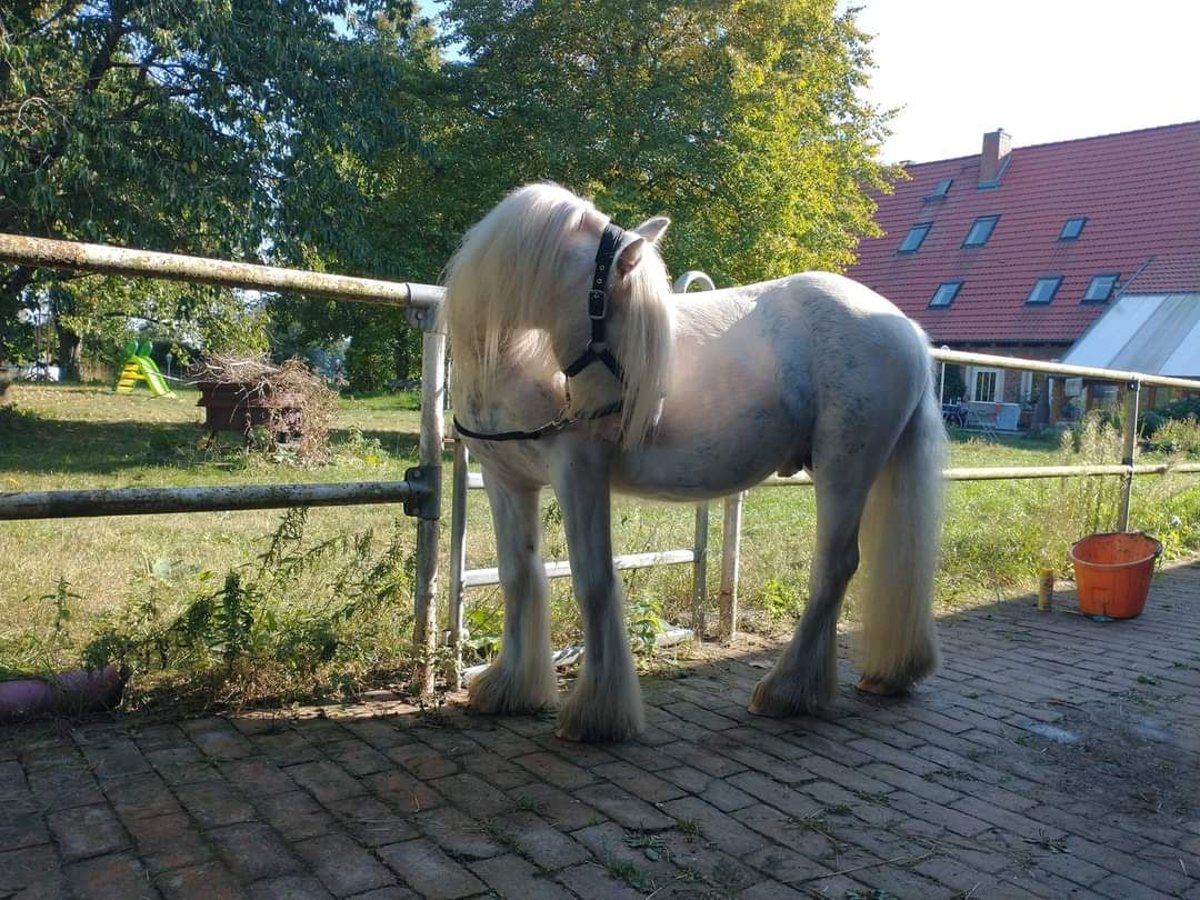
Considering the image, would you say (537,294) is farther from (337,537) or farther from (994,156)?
(994,156)

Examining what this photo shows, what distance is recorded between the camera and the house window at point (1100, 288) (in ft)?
89.8

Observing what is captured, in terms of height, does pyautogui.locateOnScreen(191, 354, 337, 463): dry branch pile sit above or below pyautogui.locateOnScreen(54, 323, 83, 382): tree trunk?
below

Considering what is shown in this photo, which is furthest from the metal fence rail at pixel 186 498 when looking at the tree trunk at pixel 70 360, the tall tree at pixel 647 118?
the tree trunk at pixel 70 360

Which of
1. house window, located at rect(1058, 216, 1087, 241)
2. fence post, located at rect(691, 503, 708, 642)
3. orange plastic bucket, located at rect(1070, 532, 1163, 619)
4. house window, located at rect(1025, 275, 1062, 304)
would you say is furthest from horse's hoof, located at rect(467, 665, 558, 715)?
house window, located at rect(1058, 216, 1087, 241)

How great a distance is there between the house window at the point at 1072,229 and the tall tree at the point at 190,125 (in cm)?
2427

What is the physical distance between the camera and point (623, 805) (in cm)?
264

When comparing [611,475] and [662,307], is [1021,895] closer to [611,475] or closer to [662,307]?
[611,475]

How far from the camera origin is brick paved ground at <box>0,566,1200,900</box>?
220 centimetres

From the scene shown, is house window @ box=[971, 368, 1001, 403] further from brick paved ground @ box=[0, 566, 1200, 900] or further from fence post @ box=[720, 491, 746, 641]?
brick paved ground @ box=[0, 566, 1200, 900]

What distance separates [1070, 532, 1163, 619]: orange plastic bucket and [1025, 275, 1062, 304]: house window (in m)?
25.7

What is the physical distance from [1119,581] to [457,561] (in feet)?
13.0

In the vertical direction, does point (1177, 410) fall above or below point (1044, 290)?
below

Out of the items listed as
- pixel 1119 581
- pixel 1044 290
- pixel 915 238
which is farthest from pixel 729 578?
pixel 915 238

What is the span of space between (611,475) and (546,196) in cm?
94
